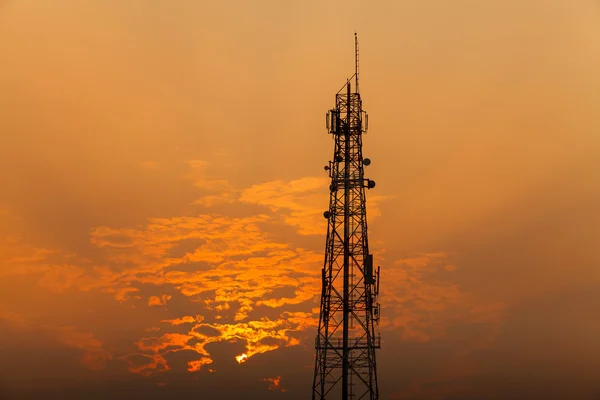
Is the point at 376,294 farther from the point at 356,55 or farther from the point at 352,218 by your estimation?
the point at 356,55

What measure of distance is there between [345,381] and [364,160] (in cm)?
2380

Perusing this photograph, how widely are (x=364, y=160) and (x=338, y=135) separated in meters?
4.24

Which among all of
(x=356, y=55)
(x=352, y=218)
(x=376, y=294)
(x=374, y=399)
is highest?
(x=356, y=55)

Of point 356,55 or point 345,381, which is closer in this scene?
point 345,381

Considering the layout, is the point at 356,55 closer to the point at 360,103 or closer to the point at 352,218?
the point at 360,103

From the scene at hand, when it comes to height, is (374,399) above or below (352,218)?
below

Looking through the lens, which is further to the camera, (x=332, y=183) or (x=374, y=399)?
(x=332, y=183)

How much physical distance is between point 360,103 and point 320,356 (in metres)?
28.2

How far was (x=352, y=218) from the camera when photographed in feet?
263

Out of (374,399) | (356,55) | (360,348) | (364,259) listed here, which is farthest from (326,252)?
(356,55)

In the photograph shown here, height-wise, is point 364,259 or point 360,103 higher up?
point 360,103

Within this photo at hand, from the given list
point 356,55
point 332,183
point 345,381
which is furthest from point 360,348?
point 356,55

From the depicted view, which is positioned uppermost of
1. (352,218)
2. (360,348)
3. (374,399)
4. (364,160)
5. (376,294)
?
(364,160)

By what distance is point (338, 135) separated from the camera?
81.8 meters
